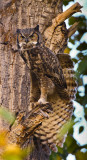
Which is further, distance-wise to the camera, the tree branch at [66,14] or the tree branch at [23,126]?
the tree branch at [66,14]

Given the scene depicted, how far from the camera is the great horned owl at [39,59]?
1236 millimetres

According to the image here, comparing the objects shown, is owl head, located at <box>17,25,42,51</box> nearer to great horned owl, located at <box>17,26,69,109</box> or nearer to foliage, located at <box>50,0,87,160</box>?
great horned owl, located at <box>17,26,69,109</box>

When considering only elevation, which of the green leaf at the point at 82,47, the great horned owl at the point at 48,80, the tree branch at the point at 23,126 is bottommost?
the tree branch at the point at 23,126

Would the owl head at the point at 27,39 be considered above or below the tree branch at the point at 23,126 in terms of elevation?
above

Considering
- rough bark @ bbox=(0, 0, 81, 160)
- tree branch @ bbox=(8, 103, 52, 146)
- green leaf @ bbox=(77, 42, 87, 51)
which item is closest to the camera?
tree branch @ bbox=(8, 103, 52, 146)

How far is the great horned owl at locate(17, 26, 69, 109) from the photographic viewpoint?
124cm

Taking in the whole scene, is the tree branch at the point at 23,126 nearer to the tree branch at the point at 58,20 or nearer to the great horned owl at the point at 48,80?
the great horned owl at the point at 48,80

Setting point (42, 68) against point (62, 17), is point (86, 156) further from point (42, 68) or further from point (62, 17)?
point (62, 17)

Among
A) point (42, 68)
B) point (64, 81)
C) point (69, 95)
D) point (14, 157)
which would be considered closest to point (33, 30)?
point (42, 68)

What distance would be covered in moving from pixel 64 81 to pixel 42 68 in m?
0.18

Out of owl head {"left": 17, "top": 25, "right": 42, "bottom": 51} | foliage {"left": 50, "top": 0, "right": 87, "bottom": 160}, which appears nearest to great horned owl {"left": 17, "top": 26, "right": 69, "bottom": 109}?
owl head {"left": 17, "top": 25, "right": 42, "bottom": 51}

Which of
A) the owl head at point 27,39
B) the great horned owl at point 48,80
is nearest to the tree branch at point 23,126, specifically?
the great horned owl at point 48,80

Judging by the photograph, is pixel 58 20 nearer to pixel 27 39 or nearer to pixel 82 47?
pixel 82 47

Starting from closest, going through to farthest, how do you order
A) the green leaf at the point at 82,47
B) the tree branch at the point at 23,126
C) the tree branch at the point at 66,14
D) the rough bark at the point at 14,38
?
the tree branch at the point at 23,126 → the rough bark at the point at 14,38 → the tree branch at the point at 66,14 → the green leaf at the point at 82,47
